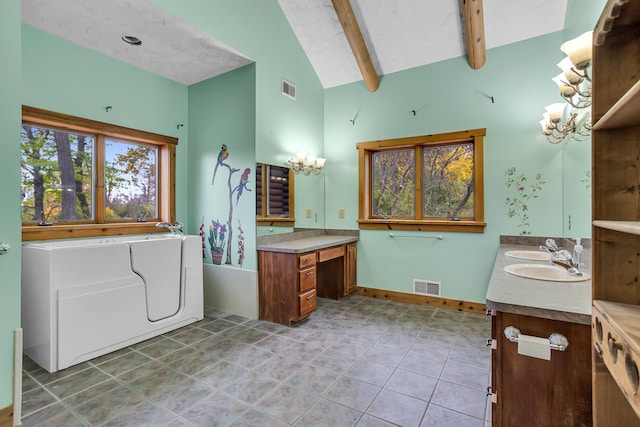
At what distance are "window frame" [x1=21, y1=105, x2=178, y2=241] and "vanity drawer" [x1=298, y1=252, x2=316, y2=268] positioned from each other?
69.3 inches

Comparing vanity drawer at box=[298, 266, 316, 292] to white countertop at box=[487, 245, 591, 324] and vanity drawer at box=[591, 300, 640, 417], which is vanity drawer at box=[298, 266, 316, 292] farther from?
vanity drawer at box=[591, 300, 640, 417]

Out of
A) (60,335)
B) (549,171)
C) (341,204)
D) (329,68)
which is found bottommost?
(60,335)

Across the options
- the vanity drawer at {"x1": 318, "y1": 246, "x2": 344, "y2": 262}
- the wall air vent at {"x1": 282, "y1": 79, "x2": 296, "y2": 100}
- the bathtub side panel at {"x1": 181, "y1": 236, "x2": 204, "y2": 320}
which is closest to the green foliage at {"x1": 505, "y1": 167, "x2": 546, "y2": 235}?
the vanity drawer at {"x1": 318, "y1": 246, "x2": 344, "y2": 262}

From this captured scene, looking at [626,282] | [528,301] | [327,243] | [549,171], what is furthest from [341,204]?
[626,282]

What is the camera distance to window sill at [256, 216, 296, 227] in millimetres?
3510

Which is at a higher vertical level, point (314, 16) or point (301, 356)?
point (314, 16)

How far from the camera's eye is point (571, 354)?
48.1 inches

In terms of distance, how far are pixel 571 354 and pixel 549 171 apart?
2583 mm

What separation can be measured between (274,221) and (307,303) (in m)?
1.04

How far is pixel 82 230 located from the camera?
3.05 m

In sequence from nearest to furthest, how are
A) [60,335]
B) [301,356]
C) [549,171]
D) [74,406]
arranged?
[74,406] → [60,335] → [301,356] → [549,171]

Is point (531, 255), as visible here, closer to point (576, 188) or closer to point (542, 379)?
point (576, 188)

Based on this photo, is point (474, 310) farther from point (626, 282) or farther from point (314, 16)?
point (314, 16)

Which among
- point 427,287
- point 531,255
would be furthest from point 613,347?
point 427,287
